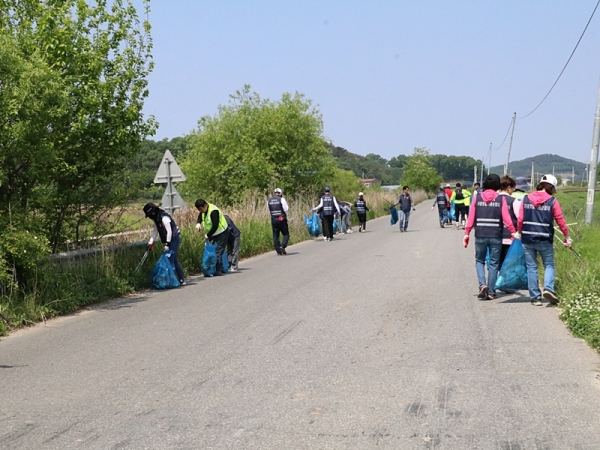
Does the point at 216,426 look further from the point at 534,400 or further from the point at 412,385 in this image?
the point at 534,400

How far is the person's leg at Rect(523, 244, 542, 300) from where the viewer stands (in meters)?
10.5

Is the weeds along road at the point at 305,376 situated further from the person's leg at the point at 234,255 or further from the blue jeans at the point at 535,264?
the person's leg at the point at 234,255

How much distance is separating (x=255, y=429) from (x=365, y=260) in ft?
41.8

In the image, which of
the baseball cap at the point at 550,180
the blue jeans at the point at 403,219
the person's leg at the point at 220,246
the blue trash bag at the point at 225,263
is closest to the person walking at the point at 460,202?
the blue jeans at the point at 403,219

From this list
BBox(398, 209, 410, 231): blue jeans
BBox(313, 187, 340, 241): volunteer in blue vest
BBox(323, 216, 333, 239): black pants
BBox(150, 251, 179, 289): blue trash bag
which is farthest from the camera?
BBox(398, 209, 410, 231): blue jeans

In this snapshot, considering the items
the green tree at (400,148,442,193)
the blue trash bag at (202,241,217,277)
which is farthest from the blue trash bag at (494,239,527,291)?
the green tree at (400,148,442,193)

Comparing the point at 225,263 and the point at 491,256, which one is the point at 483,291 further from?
the point at 225,263

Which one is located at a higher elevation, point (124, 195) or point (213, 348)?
point (124, 195)

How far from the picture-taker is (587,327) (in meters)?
8.30

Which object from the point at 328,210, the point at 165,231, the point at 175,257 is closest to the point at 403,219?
the point at 328,210

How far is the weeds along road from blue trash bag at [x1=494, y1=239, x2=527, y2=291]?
0.95ft

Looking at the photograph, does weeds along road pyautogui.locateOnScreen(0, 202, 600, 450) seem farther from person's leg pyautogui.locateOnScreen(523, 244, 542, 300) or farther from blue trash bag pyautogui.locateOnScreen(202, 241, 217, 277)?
blue trash bag pyautogui.locateOnScreen(202, 241, 217, 277)

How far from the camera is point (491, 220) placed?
1120 cm

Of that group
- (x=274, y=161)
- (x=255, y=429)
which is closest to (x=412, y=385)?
(x=255, y=429)
